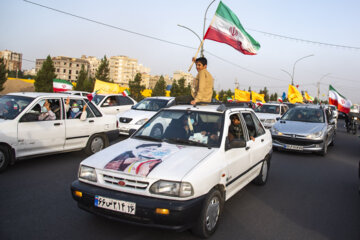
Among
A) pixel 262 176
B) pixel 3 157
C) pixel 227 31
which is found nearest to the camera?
pixel 3 157

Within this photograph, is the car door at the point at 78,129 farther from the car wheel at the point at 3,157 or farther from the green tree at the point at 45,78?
the green tree at the point at 45,78

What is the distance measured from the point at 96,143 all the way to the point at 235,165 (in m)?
4.74

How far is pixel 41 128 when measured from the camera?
6.41 meters

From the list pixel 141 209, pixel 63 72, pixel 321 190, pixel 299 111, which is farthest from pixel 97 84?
Answer: pixel 63 72

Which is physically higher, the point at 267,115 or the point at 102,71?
the point at 102,71

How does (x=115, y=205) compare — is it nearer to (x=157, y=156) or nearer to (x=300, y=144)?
(x=157, y=156)

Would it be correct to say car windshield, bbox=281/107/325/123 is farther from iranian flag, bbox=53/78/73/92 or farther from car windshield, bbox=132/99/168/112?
iranian flag, bbox=53/78/73/92

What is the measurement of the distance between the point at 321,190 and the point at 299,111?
5852 millimetres

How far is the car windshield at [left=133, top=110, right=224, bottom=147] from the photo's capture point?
13.5 ft

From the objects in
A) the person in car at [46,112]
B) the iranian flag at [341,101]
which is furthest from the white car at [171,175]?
the iranian flag at [341,101]

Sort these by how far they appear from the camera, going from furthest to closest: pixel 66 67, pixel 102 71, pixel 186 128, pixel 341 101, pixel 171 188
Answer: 1. pixel 66 67
2. pixel 102 71
3. pixel 341 101
4. pixel 186 128
5. pixel 171 188

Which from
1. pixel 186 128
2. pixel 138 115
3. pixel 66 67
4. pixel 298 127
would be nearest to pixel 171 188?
pixel 186 128

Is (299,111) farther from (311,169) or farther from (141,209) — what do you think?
(141,209)

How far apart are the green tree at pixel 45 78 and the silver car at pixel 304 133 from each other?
148 ft
